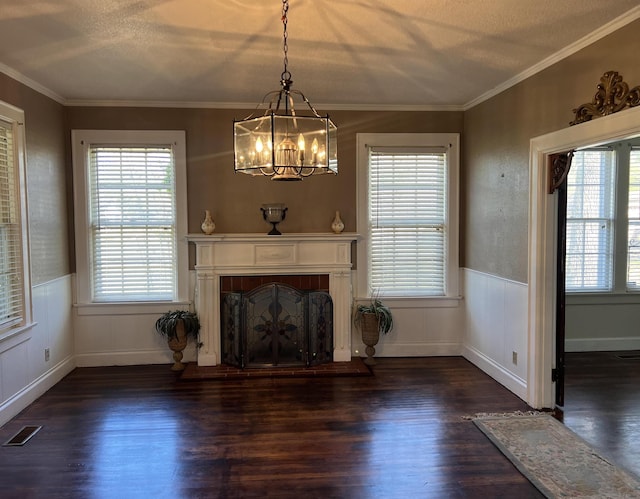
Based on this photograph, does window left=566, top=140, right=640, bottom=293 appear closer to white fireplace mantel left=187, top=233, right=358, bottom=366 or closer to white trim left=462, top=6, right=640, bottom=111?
white trim left=462, top=6, right=640, bottom=111

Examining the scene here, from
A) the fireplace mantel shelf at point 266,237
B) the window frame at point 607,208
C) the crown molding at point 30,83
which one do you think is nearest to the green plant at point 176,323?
the fireplace mantel shelf at point 266,237

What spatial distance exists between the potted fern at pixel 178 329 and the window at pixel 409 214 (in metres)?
1.78

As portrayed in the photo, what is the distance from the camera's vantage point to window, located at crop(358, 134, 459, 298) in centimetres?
497

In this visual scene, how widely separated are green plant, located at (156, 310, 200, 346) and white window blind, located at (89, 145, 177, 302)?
1.02ft

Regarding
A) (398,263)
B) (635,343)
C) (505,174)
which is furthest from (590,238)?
(398,263)

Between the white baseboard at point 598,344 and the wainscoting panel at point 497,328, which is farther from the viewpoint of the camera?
the white baseboard at point 598,344

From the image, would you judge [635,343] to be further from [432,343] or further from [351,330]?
[351,330]

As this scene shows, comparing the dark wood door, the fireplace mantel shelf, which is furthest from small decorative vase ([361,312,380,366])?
the dark wood door

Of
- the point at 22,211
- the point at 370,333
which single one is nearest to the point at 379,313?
the point at 370,333

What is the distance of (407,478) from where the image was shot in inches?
107

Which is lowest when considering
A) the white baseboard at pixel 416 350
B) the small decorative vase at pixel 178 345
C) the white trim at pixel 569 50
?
the white baseboard at pixel 416 350

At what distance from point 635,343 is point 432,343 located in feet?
7.94

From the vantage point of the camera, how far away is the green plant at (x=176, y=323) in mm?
4543

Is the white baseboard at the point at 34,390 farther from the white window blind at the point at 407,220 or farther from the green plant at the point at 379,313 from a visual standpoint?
the white window blind at the point at 407,220
